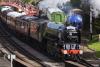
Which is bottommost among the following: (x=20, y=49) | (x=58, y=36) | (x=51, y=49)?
(x=20, y=49)

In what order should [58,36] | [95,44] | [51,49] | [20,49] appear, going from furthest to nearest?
[95,44]
[20,49]
[51,49]
[58,36]

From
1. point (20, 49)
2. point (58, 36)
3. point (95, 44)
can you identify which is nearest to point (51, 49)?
point (58, 36)

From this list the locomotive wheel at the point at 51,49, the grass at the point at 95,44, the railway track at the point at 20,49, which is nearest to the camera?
the railway track at the point at 20,49

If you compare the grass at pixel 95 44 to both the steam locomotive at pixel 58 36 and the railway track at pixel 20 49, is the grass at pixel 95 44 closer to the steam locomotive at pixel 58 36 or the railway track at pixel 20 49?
the steam locomotive at pixel 58 36

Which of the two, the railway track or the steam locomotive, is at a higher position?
the steam locomotive

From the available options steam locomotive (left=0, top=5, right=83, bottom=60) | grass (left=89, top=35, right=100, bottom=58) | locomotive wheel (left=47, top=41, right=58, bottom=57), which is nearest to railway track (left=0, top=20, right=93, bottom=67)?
locomotive wheel (left=47, top=41, right=58, bottom=57)

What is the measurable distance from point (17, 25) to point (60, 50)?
1653 centimetres

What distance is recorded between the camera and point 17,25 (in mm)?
51281

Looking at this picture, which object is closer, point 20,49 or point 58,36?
point 58,36

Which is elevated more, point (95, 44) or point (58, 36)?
point (58, 36)

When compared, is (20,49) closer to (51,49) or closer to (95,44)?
(51,49)

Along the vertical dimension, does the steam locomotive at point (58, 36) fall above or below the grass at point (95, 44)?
above

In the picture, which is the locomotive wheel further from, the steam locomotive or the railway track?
the railway track

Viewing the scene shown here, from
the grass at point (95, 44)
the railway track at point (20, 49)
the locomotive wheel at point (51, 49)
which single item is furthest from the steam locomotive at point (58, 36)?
the grass at point (95, 44)
